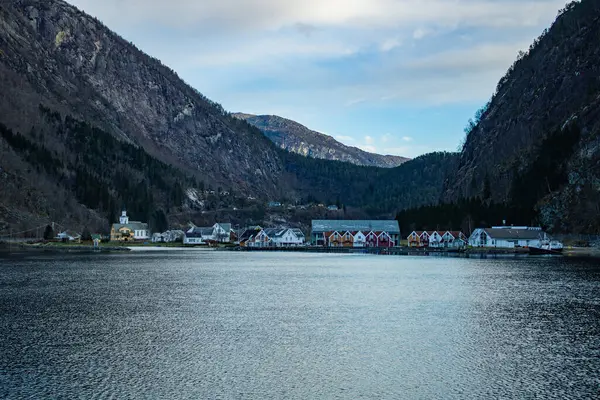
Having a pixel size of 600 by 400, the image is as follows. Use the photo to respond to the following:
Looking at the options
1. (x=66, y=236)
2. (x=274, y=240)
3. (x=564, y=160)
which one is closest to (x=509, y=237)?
(x=564, y=160)

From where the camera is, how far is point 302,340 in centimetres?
3769

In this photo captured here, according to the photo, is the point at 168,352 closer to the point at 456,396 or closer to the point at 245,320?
the point at 245,320

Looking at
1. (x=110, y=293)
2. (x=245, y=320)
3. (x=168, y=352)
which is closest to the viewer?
(x=168, y=352)

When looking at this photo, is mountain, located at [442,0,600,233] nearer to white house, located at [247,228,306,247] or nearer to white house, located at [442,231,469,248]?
white house, located at [442,231,469,248]

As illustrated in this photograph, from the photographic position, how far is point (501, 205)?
546ft

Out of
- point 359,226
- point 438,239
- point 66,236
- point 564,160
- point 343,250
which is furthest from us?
point 66,236

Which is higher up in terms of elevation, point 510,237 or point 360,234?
point 360,234

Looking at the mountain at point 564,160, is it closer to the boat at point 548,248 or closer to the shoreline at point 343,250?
the boat at point 548,248

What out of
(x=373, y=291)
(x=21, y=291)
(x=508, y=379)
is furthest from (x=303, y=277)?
(x=508, y=379)

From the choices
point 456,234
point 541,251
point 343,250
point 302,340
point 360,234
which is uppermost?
point 360,234

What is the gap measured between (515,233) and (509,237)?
171 cm

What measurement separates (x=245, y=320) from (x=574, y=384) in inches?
919

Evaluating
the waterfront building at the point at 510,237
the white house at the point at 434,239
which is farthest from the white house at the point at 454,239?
the waterfront building at the point at 510,237

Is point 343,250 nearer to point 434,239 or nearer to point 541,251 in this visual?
point 434,239
